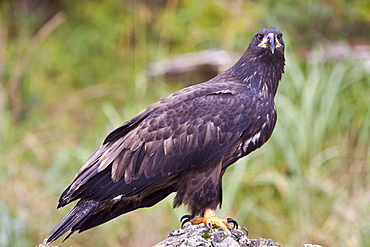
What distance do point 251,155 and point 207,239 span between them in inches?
111

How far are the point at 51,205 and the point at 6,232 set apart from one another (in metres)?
0.73

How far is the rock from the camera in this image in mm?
3619

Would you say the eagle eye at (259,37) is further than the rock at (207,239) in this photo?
Yes

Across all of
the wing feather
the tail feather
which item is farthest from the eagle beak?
the tail feather

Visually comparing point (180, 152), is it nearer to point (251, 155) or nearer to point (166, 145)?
point (166, 145)

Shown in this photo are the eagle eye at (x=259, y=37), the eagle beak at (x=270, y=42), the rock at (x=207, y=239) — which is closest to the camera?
the rock at (x=207, y=239)

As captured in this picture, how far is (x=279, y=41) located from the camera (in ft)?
14.0

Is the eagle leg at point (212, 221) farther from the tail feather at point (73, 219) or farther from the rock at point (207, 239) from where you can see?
the tail feather at point (73, 219)

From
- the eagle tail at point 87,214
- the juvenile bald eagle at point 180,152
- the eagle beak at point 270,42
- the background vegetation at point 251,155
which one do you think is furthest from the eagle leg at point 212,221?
the background vegetation at point 251,155

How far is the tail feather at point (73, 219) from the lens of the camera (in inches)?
148

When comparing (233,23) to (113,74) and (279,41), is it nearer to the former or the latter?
(113,74)

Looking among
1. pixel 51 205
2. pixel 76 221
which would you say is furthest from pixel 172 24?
pixel 76 221

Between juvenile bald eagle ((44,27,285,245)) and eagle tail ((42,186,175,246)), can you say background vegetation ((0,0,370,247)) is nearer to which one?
eagle tail ((42,186,175,246))

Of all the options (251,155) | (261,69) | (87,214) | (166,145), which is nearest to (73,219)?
(87,214)
